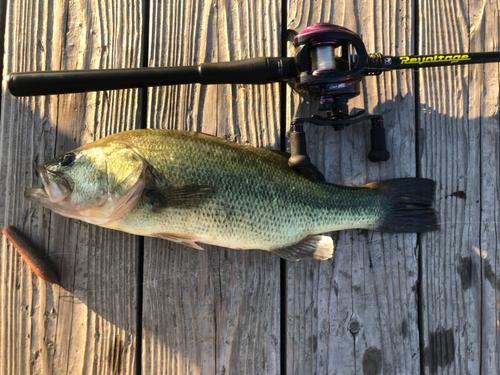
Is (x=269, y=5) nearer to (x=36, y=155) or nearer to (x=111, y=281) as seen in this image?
(x=36, y=155)

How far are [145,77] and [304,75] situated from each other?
0.87 m

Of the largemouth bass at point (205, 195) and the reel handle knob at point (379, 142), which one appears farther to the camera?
the reel handle knob at point (379, 142)

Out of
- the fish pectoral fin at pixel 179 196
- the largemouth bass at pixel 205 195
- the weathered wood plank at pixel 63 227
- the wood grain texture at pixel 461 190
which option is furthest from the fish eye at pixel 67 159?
the wood grain texture at pixel 461 190

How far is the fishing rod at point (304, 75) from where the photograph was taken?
1.70 metres

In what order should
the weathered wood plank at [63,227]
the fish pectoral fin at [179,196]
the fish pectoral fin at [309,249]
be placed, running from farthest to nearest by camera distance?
the weathered wood plank at [63,227] → the fish pectoral fin at [309,249] → the fish pectoral fin at [179,196]

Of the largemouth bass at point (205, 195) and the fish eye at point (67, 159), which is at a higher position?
the fish eye at point (67, 159)

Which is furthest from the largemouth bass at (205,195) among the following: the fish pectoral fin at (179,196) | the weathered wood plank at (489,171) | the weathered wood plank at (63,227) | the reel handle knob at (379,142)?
the weathered wood plank at (489,171)

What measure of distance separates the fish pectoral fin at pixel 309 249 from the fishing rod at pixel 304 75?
44 centimetres

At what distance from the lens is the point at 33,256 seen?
192 cm

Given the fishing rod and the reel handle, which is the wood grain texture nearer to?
the fishing rod

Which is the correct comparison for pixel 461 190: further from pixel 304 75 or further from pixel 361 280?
pixel 304 75

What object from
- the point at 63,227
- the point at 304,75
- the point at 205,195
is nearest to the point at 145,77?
the point at 205,195

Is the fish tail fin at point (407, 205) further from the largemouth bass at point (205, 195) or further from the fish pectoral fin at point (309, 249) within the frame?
the fish pectoral fin at point (309, 249)

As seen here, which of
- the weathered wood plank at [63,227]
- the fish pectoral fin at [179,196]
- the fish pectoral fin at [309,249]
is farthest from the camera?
the weathered wood plank at [63,227]
